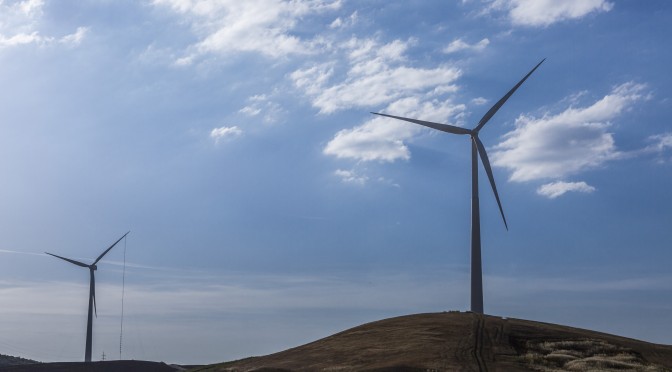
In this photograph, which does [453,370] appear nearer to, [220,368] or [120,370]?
[220,368]

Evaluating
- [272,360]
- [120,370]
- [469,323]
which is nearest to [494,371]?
[469,323]

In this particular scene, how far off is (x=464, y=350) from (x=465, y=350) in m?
0.13

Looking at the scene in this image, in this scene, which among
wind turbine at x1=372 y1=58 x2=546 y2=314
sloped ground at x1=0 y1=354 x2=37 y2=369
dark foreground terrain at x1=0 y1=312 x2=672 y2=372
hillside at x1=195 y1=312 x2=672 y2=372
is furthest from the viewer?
sloped ground at x1=0 y1=354 x2=37 y2=369

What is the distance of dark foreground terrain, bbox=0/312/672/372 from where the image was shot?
81312 millimetres

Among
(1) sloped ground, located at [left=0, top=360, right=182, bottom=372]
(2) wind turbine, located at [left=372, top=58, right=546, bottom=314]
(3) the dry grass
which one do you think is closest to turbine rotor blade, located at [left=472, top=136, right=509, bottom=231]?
(2) wind turbine, located at [left=372, top=58, right=546, bottom=314]

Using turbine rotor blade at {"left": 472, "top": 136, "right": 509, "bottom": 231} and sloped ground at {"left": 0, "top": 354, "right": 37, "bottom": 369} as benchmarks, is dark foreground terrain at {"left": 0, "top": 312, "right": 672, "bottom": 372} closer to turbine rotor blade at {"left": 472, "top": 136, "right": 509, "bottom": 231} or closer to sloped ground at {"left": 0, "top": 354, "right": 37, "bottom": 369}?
turbine rotor blade at {"left": 472, "top": 136, "right": 509, "bottom": 231}

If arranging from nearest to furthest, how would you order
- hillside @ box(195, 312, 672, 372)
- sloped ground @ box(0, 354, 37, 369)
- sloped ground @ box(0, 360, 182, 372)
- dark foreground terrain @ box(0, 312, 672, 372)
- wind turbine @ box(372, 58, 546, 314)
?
dark foreground terrain @ box(0, 312, 672, 372) → hillside @ box(195, 312, 672, 372) → wind turbine @ box(372, 58, 546, 314) → sloped ground @ box(0, 360, 182, 372) → sloped ground @ box(0, 354, 37, 369)

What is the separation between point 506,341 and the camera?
90.9 m

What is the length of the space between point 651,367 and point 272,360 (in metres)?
39.8

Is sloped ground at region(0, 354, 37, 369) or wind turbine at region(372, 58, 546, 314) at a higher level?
wind turbine at region(372, 58, 546, 314)

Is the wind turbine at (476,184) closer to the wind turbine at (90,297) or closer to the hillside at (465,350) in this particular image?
the hillside at (465,350)

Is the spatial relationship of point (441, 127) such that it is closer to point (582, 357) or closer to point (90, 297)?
point (582, 357)

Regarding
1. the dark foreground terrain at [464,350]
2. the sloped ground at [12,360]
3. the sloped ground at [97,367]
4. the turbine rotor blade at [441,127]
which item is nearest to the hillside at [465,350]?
the dark foreground terrain at [464,350]

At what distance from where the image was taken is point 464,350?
3366 inches
